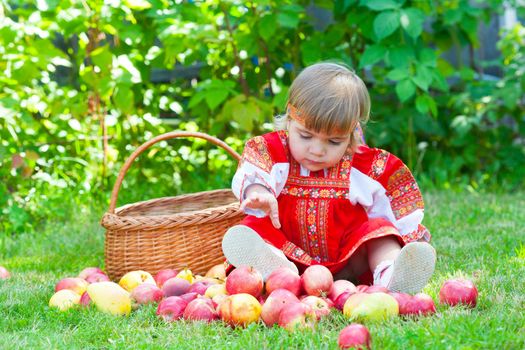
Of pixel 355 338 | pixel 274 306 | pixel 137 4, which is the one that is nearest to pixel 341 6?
pixel 137 4

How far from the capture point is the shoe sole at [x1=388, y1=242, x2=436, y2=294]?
2.51 metres

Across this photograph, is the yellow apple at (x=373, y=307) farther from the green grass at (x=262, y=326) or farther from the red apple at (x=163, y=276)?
the red apple at (x=163, y=276)

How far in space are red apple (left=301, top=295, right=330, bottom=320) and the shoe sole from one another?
0.30m

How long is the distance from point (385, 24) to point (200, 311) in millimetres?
2526

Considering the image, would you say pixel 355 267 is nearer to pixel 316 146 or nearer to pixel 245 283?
pixel 316 146

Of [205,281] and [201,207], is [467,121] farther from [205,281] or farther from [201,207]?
[205,281]

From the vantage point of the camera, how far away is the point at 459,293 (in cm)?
237

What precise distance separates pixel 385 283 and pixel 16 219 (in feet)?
7.61

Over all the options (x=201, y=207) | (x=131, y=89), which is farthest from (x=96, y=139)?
(x=201, y=207)

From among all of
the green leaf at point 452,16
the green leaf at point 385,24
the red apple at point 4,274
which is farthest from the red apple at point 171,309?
the green leaf at point 452,16

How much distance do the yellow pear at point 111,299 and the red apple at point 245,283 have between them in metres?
0.34

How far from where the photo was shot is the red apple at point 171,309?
2.41m

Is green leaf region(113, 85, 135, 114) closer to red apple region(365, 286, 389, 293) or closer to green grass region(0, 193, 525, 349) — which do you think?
green grass region(0, 193, 525, 349)

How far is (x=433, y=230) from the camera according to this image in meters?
3.79
